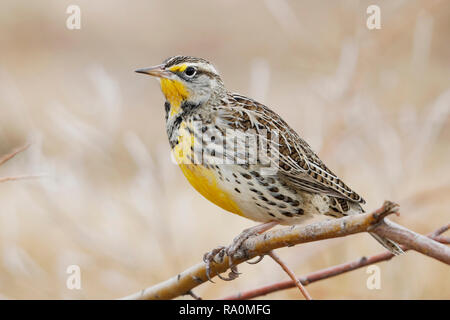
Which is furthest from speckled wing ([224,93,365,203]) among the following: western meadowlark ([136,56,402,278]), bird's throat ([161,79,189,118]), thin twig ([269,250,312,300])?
thin twig ([269,250,312,300])

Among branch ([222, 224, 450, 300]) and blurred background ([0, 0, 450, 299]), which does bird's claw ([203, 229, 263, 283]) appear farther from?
blurred background ([0, 0, 450, 299])

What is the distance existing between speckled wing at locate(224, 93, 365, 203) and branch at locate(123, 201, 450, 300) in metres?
0.34

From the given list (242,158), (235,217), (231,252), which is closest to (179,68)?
(242,158)

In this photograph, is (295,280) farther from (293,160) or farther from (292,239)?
(293,160)

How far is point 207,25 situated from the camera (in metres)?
5.46

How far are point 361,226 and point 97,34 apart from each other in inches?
181

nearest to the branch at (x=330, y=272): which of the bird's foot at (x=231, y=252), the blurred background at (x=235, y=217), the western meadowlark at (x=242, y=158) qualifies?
the bird's foot at (x=231, y=252)

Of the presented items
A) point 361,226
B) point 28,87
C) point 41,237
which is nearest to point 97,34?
point 28,87

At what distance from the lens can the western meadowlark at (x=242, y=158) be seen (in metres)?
1.66

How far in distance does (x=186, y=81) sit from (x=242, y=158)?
256 millimetres

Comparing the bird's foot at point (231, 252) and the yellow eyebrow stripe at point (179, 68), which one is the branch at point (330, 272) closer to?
the bird's foot at point (231, 252)

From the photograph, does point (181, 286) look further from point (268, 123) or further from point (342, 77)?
point (342, 77)

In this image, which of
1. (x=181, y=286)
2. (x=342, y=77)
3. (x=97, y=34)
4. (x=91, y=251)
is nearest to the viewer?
(x=181, y=286)

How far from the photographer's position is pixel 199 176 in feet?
5.38
